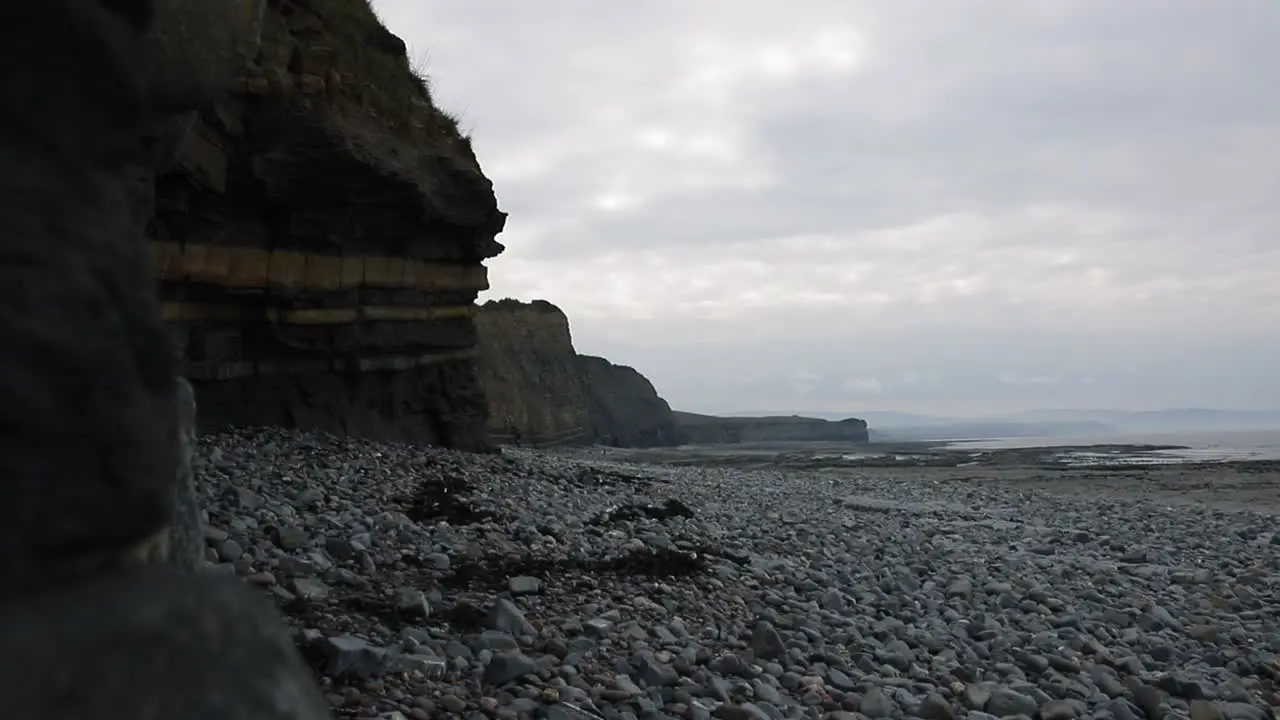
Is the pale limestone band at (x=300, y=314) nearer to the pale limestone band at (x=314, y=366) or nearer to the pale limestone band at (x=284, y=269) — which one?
the pale limestone band at (x=284, y=269)

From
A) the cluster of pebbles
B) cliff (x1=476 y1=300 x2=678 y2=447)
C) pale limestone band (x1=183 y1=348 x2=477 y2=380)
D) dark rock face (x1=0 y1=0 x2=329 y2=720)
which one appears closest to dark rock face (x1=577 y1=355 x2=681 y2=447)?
cliff (x1=476 y1=300 x2=678 y2=447)

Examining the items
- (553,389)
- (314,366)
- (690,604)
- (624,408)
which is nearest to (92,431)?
(690,604)

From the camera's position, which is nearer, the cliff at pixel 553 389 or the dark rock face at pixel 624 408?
the cliff at pixel 553 389

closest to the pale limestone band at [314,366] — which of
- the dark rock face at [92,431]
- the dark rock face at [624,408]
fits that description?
the dark rock face at [92,431]

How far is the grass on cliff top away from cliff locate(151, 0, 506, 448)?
3 cm

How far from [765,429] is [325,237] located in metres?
58.8

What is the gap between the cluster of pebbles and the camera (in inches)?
177

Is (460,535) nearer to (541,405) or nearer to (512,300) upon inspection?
(541,405)

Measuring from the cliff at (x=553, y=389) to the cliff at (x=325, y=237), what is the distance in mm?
17753

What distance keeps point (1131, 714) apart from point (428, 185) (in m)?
10.2

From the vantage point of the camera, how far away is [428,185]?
12539 mm

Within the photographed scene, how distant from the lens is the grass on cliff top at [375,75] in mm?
12383

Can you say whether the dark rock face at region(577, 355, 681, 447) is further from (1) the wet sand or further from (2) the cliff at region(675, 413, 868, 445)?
(1) the wet sand

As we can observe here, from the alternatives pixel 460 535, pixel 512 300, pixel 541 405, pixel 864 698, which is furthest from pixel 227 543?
pixel 512 300
